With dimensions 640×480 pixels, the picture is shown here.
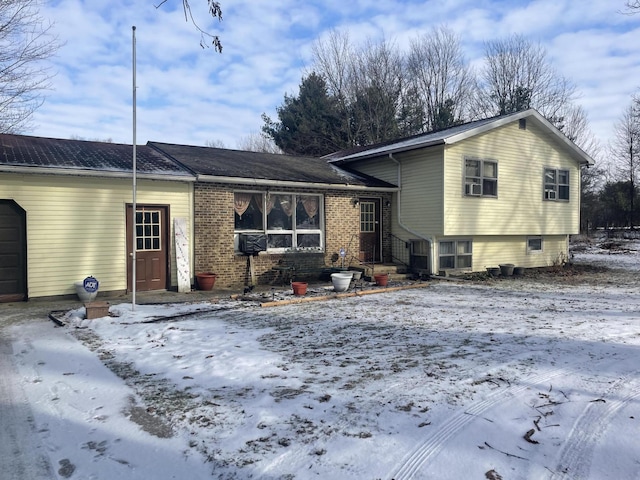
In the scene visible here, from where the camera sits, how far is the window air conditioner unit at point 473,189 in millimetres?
13711

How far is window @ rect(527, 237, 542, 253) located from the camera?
16.3 m

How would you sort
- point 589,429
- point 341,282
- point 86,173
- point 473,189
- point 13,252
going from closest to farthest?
point 589,429, point 13,252, point 86,173, point 341,282, point 473,189

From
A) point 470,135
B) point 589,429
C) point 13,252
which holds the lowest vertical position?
point 589,429

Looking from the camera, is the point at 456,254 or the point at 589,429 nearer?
the point at 589,429

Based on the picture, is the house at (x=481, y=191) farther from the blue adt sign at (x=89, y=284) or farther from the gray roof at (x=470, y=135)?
the blue adt sign at (x=89, y=284)

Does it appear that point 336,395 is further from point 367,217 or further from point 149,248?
point 367,217

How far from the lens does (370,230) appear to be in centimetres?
1479

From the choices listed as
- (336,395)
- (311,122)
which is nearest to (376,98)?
(311,122)

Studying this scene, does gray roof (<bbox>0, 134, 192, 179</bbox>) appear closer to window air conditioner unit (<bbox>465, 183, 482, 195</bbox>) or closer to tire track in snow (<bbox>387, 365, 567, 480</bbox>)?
window air conditioner unit (<bbox>465, 183, 482, 195</bbox>)

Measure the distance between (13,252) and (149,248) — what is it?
270cm

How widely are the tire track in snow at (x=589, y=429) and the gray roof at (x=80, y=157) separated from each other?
370 inches

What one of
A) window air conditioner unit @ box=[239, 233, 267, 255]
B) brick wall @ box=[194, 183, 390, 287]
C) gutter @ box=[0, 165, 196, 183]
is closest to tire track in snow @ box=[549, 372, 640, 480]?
window air conditioner unit @ box=[239, 233, 267, 255]

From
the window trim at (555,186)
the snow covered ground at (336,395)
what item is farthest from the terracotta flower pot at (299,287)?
Answer: the window trim at (555,186)

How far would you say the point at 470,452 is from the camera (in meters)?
3.10
